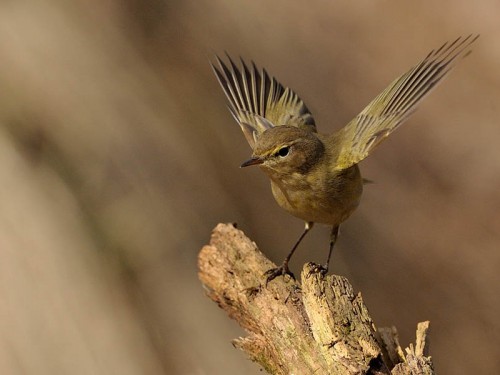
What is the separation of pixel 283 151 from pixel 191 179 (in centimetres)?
201

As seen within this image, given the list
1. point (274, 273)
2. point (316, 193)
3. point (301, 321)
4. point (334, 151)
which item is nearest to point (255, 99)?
point (334, 151)

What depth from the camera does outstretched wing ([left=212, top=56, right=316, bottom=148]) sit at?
487cm

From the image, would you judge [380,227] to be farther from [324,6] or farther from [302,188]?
[302,188]

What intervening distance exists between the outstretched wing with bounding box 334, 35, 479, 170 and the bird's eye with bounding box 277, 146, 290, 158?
0.29 m

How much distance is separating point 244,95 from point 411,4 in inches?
153

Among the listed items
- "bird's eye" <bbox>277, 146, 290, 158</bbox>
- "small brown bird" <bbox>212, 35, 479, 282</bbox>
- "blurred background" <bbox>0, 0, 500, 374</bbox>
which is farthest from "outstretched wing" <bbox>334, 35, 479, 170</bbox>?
"blurred background" <bbox>0, 0, 500, 374</bbox>

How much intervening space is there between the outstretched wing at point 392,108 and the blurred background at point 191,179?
5.86 feet

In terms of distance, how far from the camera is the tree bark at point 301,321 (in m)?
3.08

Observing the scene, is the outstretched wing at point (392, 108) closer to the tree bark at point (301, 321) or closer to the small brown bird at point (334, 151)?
the small brown bird at point (334, 151)

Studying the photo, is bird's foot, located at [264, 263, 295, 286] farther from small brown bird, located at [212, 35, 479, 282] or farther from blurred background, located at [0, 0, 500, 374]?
blurred background, located at [0, 0, 500, 374]

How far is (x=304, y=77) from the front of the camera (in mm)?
7305

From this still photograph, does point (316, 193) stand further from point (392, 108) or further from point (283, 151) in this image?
→ point (392, 108)

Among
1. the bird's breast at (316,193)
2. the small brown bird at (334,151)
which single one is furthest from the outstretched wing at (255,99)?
the bird's breast at (316,193)

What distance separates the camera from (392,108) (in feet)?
14.1
